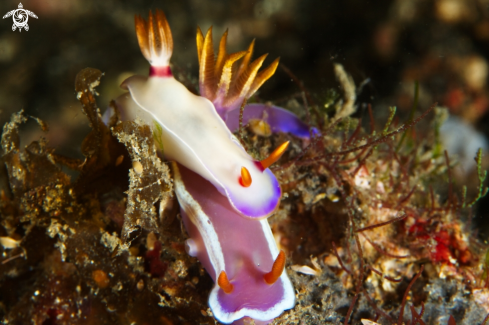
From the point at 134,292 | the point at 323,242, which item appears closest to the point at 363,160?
the point at 323,242

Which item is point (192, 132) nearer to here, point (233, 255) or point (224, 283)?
point (233, 255)

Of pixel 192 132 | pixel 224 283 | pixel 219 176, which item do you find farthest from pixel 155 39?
pixel 224 283

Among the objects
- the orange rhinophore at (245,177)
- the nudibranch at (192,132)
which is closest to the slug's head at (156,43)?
the nudibranch at (192,132)

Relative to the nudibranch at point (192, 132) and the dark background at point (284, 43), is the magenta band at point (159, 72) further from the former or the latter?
the dark background at point (284, 43)

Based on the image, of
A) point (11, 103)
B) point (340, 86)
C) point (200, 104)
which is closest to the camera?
point (200, 104)

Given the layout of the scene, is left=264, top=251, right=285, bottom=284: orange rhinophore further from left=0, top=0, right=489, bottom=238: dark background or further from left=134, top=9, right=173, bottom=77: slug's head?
left=0, top=0, right=489, bottom=238: dark background

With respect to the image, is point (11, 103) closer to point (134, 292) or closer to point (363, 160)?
point (134, 292)

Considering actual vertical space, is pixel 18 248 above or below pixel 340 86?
below
